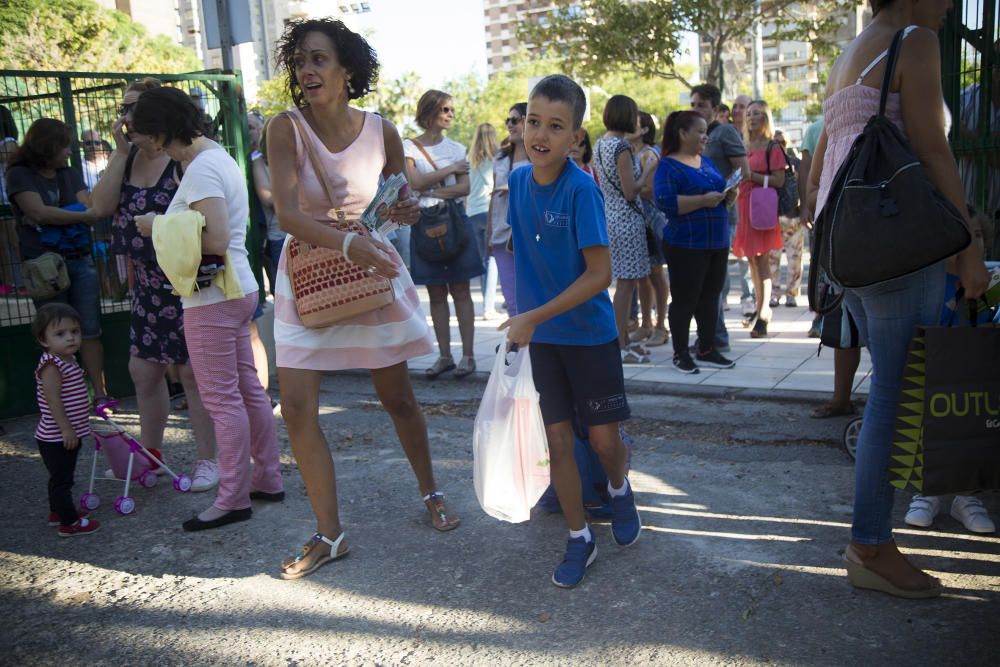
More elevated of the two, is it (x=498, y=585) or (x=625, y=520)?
(x=625, y=520)

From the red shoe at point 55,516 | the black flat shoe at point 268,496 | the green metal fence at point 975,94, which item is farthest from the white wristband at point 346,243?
the green metal fence at point 975,94

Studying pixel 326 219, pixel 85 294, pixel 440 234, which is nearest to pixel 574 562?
pixel 326 219

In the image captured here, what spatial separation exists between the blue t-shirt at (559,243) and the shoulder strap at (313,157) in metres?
0.73

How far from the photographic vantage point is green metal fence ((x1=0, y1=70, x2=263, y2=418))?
6.61 meters

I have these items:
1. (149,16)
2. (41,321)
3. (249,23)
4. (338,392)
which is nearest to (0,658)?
(41,321)

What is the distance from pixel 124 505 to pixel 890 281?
364 cm

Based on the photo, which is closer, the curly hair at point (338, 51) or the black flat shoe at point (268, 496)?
the curly hair at point (338, 51)

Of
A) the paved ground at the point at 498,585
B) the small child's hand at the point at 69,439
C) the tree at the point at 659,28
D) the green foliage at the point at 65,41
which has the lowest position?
the paved ground at the point at 498,585

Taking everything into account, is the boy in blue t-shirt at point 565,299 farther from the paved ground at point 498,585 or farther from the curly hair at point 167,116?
the curly hair at point 167,116

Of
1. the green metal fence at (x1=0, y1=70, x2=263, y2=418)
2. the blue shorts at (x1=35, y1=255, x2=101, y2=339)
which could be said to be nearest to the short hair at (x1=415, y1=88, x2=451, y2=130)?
the green metal fence at (x1=0, y1=70, x2=263, y2=418)

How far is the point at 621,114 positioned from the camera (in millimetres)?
6723

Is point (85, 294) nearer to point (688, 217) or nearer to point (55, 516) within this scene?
point (55, 516)

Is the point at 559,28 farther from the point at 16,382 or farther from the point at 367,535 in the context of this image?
the point at 367,535

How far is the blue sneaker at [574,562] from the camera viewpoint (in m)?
3.37
